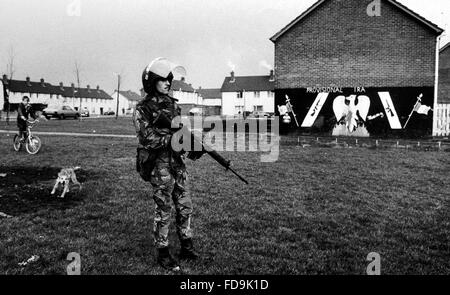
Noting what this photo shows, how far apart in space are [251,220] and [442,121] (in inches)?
734

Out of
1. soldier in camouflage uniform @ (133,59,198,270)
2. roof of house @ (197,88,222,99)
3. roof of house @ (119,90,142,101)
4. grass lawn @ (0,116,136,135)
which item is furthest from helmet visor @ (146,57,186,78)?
roof of house @ (119,90,142,101)

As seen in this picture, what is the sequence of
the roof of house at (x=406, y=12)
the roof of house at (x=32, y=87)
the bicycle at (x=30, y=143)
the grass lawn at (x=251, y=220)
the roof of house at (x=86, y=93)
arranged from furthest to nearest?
the roof of house at (x=86, y=93), the roof of house at (x=32, y=87), the roof of house at (x=406, y=12), the bicycle at (x=30, y=143), the grass lawn at (x=251, y=220)

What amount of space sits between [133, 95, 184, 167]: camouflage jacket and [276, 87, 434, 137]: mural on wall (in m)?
18.3

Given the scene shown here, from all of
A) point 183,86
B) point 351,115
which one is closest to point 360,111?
point 351,115

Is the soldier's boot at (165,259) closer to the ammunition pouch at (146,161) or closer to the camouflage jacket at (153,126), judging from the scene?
the ammunition pouch at (146,161)

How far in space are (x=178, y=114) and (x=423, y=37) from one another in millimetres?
19988

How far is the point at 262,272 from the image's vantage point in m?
4.14

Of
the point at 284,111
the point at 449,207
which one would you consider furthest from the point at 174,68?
the point at 284,111

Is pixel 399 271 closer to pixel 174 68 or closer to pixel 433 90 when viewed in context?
pixel 174 68

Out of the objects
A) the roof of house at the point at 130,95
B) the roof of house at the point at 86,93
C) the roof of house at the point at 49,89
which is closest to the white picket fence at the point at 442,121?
the roof of house at the point at 49,89

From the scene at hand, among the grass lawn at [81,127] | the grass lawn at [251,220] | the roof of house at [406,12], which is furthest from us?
the grass lawn at [81,127]

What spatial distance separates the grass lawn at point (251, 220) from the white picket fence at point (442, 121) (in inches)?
427

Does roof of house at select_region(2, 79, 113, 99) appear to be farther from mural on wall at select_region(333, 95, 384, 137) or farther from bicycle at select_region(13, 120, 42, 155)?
mural on wall at select_region(333, 95, 384, 137)

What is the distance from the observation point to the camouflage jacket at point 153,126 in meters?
4.07
